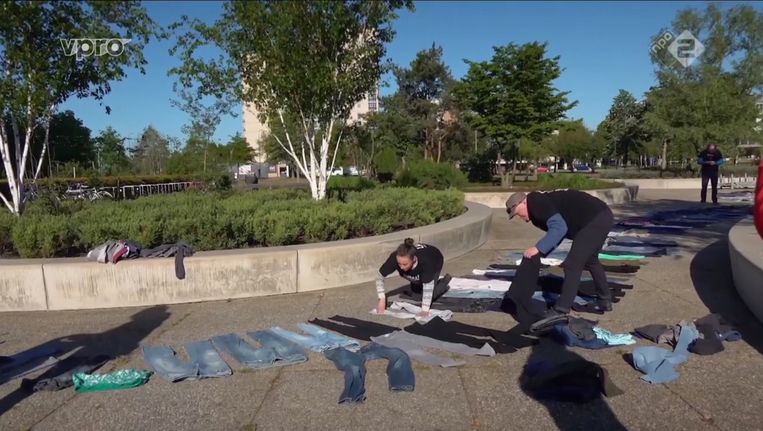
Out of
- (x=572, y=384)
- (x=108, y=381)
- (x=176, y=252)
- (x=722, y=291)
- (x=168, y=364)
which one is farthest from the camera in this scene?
(x=176, y=252)

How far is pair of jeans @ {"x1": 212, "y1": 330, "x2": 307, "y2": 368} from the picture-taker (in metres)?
4.48

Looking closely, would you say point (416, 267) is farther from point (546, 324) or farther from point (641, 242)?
point (641, 242)

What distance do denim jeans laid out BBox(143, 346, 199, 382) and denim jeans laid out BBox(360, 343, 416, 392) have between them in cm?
137

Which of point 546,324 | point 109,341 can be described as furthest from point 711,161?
point 109,341

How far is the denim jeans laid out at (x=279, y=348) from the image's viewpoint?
4.50 m

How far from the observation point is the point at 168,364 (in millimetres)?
4484

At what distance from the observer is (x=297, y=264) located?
684 centimetres

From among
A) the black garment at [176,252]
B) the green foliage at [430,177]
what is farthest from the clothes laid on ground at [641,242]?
the green foliage at [430,177]

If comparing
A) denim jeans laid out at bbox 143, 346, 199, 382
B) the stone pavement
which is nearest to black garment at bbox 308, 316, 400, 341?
the stone pavement

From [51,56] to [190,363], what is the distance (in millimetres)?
7292

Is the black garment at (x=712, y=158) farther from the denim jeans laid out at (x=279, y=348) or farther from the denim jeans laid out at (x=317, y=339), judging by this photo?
the denim jeans laid out at (x=279, y=348)

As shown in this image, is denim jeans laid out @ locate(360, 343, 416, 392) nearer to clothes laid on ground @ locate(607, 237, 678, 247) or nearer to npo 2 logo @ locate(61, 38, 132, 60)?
clothes laid on ground @ locate(607, 237, 678, 247)

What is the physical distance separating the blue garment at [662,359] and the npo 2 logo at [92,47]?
31.1 ft

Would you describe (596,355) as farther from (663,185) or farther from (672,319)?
(663,185)
